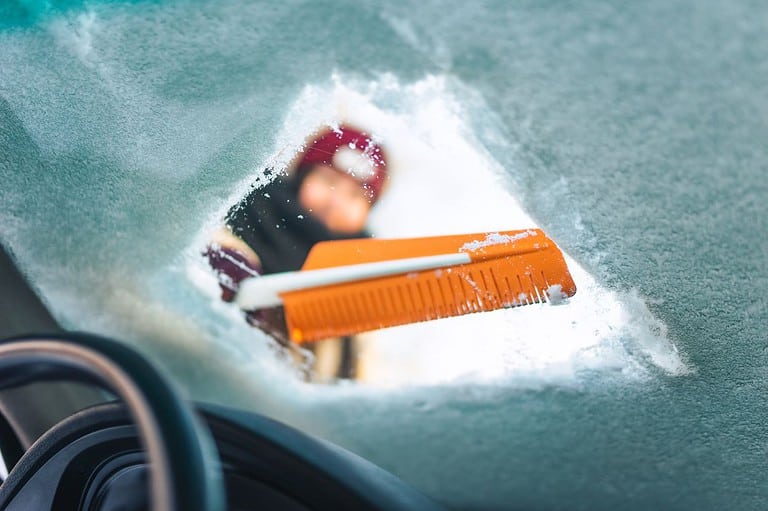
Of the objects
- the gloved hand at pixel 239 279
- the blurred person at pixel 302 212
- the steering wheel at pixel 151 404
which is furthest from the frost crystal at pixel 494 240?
the steering wheel at pixel 151 404

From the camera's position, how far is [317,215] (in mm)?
745

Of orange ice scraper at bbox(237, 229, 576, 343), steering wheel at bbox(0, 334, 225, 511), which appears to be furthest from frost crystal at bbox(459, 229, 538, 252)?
steering wheel at bbox(0, 334, 225, 511)

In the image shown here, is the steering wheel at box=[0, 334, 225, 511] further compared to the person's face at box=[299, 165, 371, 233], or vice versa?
the person's face at box=[299, 165, 371, 233]

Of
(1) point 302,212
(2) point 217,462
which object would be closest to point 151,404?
(2) point 217,462

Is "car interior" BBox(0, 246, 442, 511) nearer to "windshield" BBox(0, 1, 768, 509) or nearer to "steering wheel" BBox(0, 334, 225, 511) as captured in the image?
"steering wheel" BBox(0, 334, 225, 511)

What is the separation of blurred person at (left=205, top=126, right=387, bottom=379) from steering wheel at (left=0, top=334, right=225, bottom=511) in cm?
30

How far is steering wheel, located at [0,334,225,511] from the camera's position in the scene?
0.40 m

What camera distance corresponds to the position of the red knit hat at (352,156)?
27.4 inches

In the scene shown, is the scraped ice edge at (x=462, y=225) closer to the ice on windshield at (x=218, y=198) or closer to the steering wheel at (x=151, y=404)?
the ice on windshield at (x=218, y=198)

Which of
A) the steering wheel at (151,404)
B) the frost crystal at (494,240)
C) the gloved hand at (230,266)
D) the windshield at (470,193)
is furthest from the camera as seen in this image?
the gloved hand at (230,266)

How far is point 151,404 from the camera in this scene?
1.40ft

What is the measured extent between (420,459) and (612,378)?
0.34 metres

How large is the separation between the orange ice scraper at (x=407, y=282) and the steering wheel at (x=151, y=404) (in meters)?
0.32

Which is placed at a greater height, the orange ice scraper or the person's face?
the person's face
